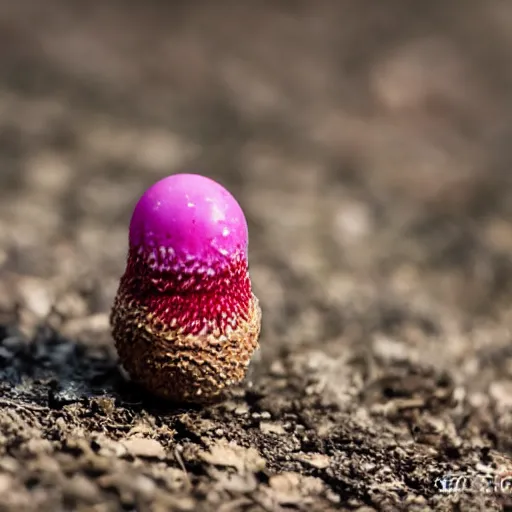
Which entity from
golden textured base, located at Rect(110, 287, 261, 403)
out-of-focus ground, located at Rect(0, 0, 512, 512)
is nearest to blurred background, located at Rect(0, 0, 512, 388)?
out-of-focus ground, located at Rect(0, 0, 512, 512)

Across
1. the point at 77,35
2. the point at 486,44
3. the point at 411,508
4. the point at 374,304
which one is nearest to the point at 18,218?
the point at 374,304

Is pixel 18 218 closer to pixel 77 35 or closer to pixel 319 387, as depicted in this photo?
pixel 319 387

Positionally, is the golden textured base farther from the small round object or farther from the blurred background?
the blurred background

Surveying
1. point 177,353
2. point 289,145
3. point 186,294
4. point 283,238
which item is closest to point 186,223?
point 186,294

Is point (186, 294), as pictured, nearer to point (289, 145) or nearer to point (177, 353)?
point (177, 353)

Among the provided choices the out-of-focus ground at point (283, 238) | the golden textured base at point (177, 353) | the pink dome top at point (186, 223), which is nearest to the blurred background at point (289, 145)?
the out-of-focus ground at point (283, 238)

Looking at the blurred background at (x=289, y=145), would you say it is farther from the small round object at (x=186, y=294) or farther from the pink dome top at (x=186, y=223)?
the pink dome top at (x=186, y=223)
